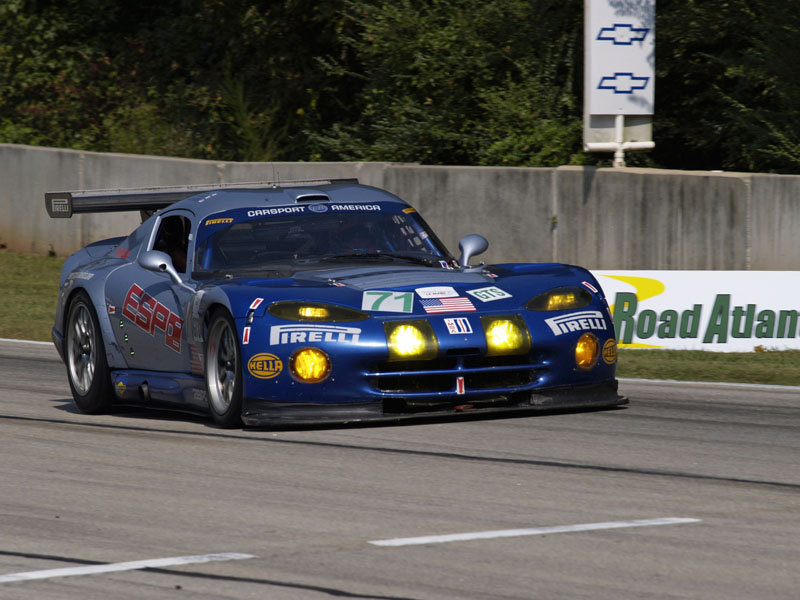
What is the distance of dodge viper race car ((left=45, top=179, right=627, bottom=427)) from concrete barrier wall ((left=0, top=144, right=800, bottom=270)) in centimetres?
642

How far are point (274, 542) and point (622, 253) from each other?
11068mm

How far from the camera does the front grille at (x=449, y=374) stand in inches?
304

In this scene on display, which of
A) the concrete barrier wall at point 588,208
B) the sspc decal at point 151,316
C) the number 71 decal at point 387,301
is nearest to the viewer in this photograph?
the number 71 decal at point 387,301

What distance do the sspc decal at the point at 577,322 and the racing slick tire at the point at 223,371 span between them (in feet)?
5.55

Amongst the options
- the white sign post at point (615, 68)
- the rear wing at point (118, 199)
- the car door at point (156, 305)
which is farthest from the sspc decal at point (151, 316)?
the white sign post at point (615, 68)

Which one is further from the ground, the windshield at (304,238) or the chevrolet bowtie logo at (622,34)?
the chevrolet bowtie logo at (622,34)

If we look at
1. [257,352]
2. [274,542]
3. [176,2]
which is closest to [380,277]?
[257,352]

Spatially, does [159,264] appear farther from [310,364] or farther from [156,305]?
[310,364]

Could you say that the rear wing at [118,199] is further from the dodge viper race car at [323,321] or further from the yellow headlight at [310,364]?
the yellow headlight at [310,364]

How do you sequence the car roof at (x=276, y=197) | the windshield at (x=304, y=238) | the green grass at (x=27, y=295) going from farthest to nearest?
the green grass at (x=27, y=295), the car roof at (x=276, y=197), the windshield at (x=304, y=238)

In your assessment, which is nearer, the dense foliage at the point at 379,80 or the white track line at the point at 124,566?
the white track line at the point at 124,566

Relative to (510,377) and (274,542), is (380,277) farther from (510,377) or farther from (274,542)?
(274,542)

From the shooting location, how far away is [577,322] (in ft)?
26.6

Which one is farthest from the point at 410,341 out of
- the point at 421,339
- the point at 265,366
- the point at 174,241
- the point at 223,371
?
the point at 174,241
